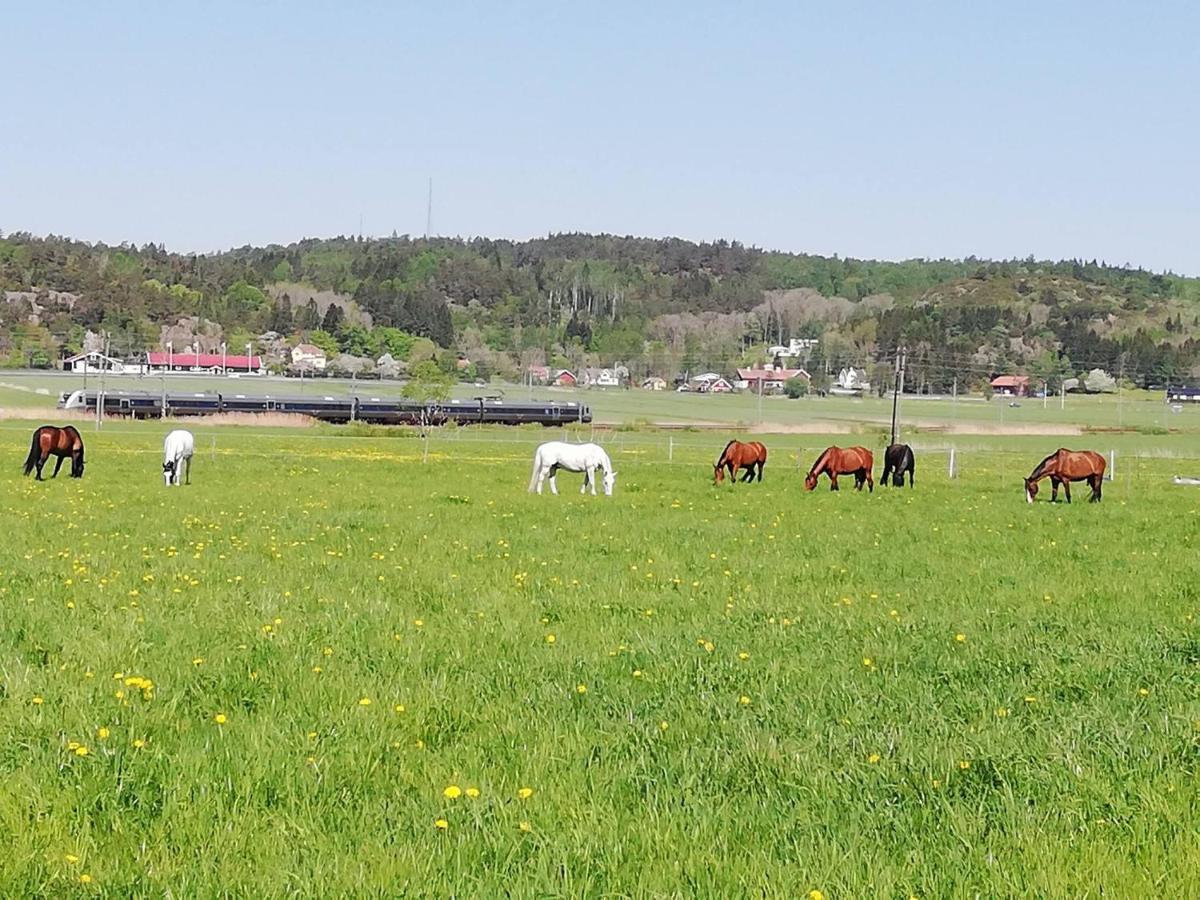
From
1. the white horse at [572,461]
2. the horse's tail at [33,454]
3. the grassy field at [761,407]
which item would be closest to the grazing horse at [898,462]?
the white horse at [572,461]

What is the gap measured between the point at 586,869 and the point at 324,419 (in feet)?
299

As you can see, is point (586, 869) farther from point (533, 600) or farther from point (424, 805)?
point (533, 600)

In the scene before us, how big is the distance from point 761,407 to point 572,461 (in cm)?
9854

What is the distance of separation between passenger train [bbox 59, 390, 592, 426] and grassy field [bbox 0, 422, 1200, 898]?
7607 cm

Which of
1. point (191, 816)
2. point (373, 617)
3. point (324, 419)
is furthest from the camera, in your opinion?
point (324, 419)

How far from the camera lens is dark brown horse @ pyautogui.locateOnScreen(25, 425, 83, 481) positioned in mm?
30984

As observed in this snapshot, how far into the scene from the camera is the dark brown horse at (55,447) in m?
31.0

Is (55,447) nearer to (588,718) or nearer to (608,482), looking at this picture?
(608,482)

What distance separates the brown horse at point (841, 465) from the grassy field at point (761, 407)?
210ft

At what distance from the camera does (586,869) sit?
5465mm

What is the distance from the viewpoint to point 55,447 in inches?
1239

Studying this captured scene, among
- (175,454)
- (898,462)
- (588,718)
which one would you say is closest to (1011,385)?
(898,462)

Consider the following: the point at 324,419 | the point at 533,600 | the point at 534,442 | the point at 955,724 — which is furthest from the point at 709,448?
the point at 955,724

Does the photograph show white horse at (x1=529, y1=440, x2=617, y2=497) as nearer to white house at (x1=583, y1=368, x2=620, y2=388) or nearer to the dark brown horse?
the dark brown horse
